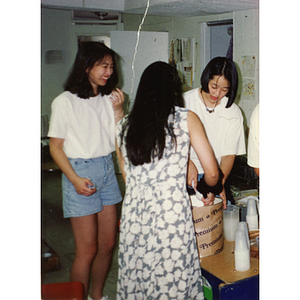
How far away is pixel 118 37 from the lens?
152cm

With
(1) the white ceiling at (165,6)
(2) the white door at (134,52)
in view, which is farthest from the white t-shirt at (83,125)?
(1) the white ceiling at (165,6)

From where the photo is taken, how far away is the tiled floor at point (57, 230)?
153 centimetres

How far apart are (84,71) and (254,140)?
78 cm

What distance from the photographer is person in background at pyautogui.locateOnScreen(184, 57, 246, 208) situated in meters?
1.59

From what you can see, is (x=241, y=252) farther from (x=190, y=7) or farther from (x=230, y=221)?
(x=190, y=7)

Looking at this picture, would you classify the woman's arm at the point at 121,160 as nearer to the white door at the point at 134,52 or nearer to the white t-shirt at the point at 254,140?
the white door at the point at 134,52

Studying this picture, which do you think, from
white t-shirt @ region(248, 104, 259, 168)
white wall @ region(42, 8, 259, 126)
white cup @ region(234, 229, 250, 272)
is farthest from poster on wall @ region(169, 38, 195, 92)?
white cup @ region(234, 229, 250, 272)

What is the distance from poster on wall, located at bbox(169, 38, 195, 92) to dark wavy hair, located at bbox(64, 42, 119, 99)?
0.77 feet

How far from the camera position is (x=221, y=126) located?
1653 millimetres

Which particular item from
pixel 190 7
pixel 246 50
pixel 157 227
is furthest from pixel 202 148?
pixel 190 7

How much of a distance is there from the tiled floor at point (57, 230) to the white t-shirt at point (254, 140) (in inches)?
23.1
